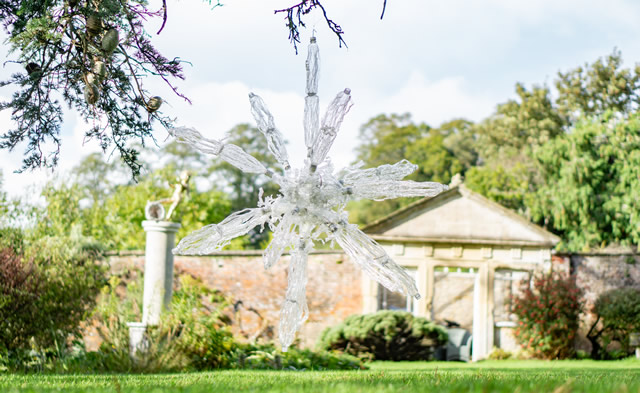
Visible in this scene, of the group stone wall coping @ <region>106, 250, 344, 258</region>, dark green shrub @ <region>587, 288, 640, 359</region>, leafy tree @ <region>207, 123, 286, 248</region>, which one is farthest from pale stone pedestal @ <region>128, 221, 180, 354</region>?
leafy tree @ <region>207, 123, 286, 248</region>

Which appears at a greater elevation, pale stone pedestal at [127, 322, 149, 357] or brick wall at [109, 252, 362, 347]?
brick wall at [109, 252, 362, 347]

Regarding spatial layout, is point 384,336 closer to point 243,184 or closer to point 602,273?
point 602,273

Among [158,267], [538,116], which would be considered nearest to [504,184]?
[538,116]

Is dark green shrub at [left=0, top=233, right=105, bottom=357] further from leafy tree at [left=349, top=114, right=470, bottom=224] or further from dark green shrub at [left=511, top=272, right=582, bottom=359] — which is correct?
leafy tree at [left=349, top=114, right=470, bottom=224]

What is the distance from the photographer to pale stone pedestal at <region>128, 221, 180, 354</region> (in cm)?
1173

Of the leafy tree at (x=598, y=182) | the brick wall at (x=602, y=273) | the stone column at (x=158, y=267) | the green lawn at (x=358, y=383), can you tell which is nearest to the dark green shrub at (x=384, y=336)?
the brick wall at (x=602, y=273)

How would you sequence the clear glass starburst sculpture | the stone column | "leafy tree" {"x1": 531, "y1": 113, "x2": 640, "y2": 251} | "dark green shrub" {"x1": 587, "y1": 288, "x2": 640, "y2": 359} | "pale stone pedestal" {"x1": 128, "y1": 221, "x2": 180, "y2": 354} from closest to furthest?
the clear glass starburst sculpture → "pale stone pedestal" {"x1": 128, "y1": 221, "x2": 180, "y2": 354} → the stone column → "dark green shrub" {"x1": 587, "y1": 288, "x2": 640, "y2": 359} → "leafy tree" {"x1": 531, "y1": 113, "x2": 640, "y2": 251}

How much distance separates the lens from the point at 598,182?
2469cm

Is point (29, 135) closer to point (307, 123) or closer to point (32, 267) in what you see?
point (307, 123)

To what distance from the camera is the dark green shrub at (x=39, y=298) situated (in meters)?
11.3

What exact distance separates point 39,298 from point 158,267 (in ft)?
6.16

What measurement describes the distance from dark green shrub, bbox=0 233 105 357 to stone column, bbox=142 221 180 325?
1.19 m

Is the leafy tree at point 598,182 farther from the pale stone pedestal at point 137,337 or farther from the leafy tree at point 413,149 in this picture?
the pale stone pedestal at point 137,337

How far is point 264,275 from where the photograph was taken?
17812mm
